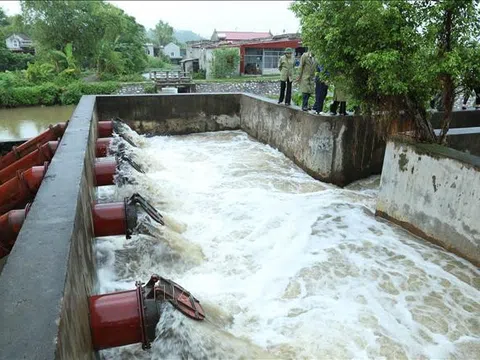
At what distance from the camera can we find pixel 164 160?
8523mm

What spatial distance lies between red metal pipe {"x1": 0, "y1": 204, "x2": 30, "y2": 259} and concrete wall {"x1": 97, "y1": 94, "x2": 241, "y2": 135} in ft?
23.7

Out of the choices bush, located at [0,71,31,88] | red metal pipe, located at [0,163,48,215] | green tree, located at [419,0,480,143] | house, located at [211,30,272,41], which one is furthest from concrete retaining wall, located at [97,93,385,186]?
house, located at [211,30,272,41]

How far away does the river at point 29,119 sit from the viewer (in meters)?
15.5

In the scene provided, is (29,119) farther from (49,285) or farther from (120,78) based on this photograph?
(49,285)

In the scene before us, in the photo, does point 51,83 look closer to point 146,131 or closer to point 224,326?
point 146,131

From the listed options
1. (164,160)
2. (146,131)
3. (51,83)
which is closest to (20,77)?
(51,83)

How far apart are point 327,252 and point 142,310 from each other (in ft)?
9.49

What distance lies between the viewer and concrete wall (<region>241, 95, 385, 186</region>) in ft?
23.1

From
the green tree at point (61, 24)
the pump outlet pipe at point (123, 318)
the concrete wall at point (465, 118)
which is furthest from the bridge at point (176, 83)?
the pump outlet pipe at point (123, 318)

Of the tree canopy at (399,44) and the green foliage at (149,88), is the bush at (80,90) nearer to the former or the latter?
the green foliage at (149,88)

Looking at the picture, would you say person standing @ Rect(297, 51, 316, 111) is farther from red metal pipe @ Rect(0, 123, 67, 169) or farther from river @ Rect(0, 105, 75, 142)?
river @ Rect(0, 105, 75, 142)

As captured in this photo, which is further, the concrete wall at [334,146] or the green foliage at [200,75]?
the green foliage at [200,75]

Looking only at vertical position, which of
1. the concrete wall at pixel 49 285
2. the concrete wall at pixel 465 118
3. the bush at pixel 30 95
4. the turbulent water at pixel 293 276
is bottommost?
the turbulent water at pixel 293 276

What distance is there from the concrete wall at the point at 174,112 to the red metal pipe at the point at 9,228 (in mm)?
7214
